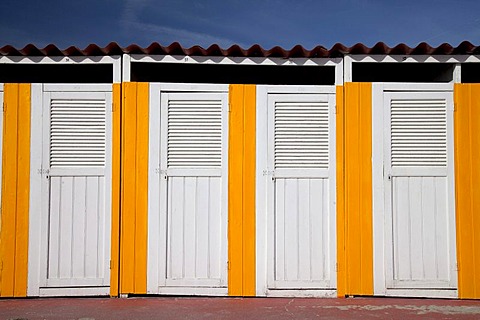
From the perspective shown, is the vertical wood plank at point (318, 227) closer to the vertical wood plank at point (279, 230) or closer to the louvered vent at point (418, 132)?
the vertical wood plank at point (279, 230)

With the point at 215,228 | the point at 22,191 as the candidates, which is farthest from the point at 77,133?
the point at 215,228

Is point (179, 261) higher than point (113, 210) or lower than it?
lower

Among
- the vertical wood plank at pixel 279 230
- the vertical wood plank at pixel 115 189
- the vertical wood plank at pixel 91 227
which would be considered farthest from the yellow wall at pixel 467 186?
the vertical wood plank at pixel 91 227

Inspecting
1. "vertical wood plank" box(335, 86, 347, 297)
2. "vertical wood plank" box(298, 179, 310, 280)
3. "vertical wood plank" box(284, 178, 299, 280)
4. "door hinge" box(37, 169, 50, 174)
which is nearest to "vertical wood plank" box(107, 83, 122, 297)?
"door hinge" box(37, 169, 50, 174)

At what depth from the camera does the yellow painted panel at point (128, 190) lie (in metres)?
5.86

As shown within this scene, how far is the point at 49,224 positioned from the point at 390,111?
402 cm

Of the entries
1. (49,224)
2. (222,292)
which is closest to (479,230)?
(222,292)

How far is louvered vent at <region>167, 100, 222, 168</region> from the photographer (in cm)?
592

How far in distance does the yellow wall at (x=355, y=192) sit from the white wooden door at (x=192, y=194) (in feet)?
4.30

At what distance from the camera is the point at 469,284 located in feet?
19.0

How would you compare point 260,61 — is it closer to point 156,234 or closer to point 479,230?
point 156,234

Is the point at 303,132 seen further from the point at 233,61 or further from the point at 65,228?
the point at 65,228

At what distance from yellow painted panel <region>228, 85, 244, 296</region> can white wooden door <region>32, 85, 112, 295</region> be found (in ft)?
4.45

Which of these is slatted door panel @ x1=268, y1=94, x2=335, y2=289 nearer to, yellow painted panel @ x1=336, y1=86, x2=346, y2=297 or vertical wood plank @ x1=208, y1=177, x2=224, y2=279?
yellow painted panel @ x1=336, y1=86, x2=346, y2=297
